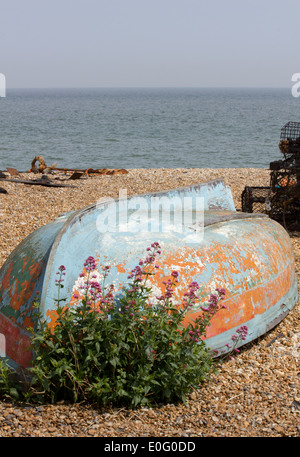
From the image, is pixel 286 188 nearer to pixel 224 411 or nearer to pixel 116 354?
pixel 224 411

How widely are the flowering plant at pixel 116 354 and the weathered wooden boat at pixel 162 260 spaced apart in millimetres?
274

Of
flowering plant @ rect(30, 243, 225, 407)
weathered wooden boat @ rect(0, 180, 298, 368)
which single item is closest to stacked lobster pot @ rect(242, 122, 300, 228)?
weathered wooden boat @ rect(0, 180, 298, 368)

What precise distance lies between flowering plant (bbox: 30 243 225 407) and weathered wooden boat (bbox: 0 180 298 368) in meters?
0.27

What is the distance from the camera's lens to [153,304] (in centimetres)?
383

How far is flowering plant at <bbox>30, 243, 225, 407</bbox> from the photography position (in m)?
3.33

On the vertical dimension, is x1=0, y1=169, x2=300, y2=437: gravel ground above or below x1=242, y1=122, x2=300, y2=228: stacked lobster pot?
below

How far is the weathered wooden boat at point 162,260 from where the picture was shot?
3.82 m

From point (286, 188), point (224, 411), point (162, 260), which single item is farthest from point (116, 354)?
point (286, 188)

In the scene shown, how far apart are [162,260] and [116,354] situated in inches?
40.4

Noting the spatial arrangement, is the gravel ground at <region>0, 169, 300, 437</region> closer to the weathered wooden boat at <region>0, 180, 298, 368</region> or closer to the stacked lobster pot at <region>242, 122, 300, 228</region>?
the weathered wooden boat at <region>0, 180, 298, 368</region>

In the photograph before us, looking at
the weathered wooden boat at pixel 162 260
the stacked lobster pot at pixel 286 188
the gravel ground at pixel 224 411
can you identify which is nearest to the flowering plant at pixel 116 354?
the gravel ground at pixel 224 411

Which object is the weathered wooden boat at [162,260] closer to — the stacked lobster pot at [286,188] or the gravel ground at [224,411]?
the gravel ground at [224,411]

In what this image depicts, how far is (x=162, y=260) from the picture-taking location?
408cm

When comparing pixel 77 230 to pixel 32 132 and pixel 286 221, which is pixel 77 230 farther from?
pixel 32 132
